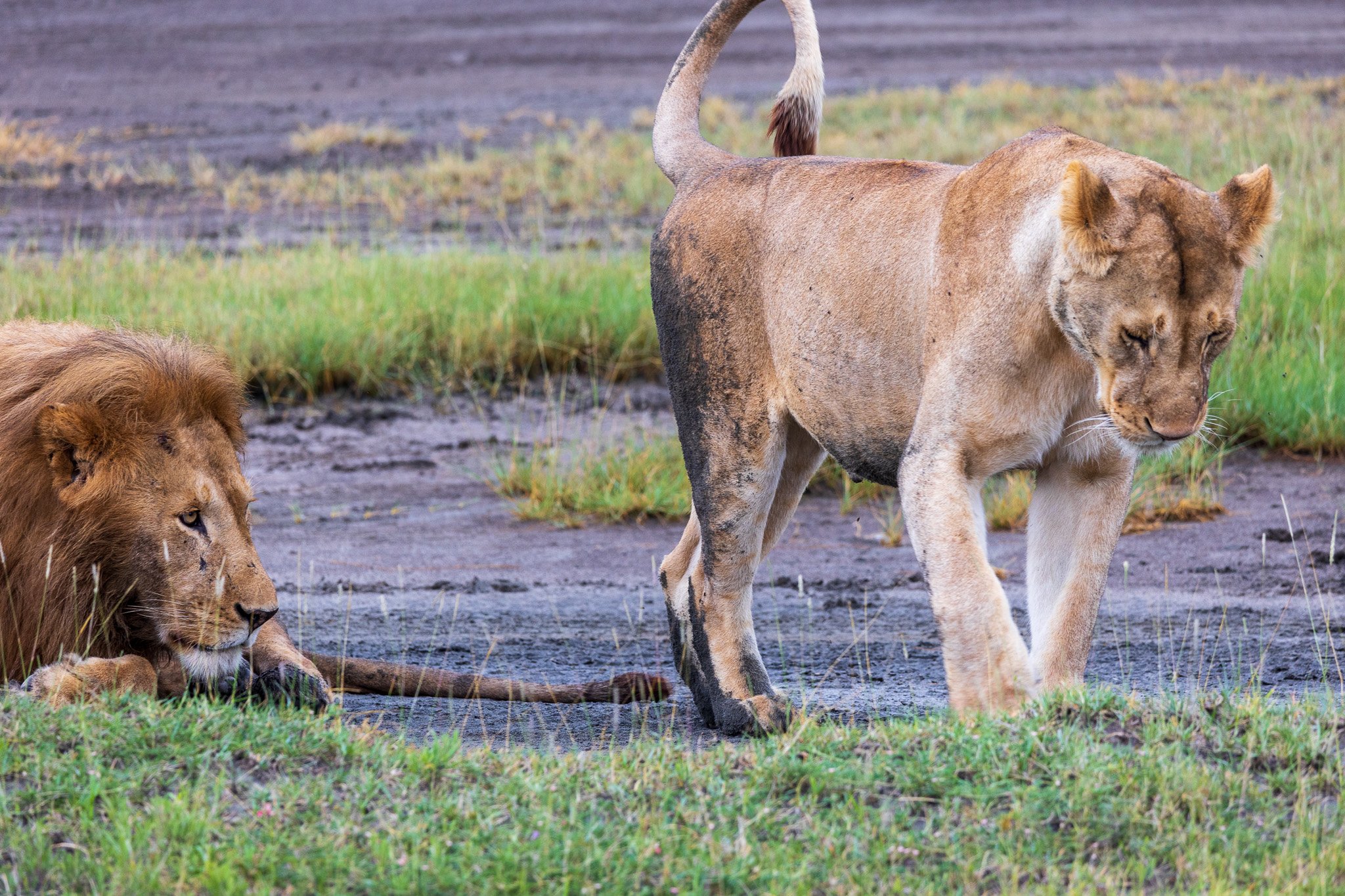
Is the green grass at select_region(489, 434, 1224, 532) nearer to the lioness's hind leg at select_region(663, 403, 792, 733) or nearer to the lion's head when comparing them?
the lioness's hind leg at select_region(663, 403, 792, 733)

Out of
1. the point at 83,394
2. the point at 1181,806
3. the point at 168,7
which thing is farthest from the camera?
the point at 168,7

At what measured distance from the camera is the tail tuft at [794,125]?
497cm

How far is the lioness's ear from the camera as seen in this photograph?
3500 millimetres

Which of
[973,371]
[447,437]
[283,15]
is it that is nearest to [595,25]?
[283,15]

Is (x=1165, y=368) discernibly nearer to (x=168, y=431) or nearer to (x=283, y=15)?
(x=168, y=431)

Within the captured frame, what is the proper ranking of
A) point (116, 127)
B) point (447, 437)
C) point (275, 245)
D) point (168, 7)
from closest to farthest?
point (447, 437)
point (275, 245)
point (116, 127)
point (168, 7)

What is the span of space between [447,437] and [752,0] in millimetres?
4110

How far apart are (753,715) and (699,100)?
1.98m

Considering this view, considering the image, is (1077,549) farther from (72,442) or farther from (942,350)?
(72,442)

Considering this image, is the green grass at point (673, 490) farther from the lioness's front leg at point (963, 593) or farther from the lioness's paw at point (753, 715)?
the lioness's front leg at point (963, 593)

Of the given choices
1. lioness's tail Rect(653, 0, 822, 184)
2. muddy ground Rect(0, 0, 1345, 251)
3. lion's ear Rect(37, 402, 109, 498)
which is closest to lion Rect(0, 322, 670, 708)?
lion's ear Rect(37, 402, 109, 498)

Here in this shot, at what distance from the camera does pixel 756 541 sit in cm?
470

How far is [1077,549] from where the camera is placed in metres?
3.91

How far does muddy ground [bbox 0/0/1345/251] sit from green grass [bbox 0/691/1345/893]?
929 centimetres
